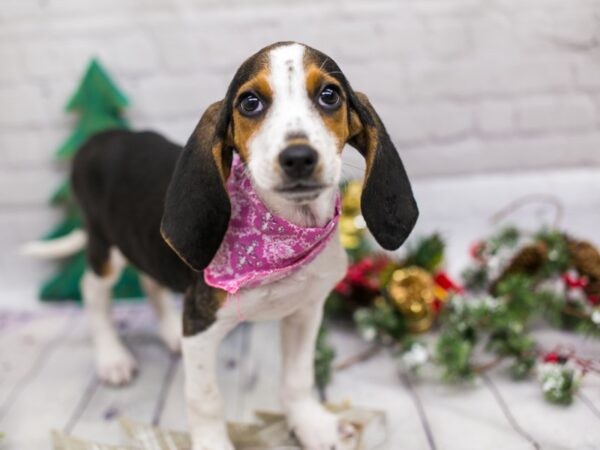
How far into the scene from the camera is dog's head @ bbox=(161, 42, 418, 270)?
114 cm

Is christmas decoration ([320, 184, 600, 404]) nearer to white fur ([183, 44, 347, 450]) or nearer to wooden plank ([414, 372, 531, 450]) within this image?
wooden plank ([414, 372, 531, 450])

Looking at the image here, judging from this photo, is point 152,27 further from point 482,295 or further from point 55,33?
point 482,295

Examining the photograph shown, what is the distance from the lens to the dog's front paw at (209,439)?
1.52m

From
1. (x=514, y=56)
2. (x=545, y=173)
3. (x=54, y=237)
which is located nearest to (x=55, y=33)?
(x=54, y=237)

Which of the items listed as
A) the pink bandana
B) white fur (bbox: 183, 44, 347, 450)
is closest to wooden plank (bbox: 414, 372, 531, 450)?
white fur (bbox: 183, 44, 347, 450)

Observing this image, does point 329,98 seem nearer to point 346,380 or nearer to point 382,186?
point 382,186

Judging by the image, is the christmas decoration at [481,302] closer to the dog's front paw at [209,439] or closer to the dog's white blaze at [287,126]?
the dog's front paw at [209,439]

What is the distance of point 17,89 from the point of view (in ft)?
7.93

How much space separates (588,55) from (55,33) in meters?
1.72

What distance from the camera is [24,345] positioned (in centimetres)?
222

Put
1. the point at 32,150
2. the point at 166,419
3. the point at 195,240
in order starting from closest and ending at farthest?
Answer: the point at 195,240 < the point at 166,419 < the point at 32,150

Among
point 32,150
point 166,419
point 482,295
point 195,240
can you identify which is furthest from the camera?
point 32,150

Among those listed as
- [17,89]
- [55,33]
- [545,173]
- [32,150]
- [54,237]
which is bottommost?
[54,237]

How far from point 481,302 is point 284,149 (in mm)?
1117
